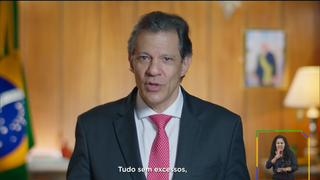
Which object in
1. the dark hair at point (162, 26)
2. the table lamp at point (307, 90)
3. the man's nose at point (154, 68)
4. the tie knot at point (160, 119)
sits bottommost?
the table lamp at point (307, 90)

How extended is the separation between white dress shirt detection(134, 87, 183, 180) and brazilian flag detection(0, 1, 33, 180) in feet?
4.65

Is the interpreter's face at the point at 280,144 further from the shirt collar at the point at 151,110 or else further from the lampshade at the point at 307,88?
the lampshade at the point at 307,88

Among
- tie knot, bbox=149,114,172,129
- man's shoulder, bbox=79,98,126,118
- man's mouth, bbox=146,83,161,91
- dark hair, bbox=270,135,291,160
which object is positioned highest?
man's mouth, bbox=146,83,161,91

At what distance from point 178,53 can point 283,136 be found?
0.41 metres

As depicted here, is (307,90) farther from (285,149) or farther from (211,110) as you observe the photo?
(285,149)

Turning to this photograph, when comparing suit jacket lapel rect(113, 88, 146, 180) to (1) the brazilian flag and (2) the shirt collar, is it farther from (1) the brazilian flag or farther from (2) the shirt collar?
(1) the brazilian flag

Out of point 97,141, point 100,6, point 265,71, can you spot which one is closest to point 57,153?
point 100,6

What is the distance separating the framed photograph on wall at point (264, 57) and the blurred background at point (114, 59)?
0.05 m

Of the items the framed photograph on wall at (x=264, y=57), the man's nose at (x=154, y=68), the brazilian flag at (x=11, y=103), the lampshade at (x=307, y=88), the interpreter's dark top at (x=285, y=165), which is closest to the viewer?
the interpreter's dark top at (x=285, y=165)

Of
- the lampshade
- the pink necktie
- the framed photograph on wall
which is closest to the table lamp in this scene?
the lampshade

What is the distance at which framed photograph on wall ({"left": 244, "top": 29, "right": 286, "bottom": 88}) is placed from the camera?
3.58m

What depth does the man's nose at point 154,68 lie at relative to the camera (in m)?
1.07

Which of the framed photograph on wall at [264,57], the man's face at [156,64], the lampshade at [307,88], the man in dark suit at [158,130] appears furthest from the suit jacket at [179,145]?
the framed photograph on wall at [264,57]

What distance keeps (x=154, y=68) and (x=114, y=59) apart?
8.19 ft
